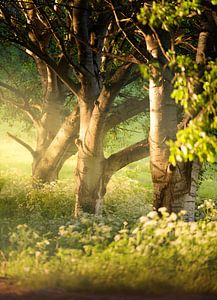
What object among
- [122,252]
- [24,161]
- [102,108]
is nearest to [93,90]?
[102,108]

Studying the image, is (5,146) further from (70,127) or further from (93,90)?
(93,90)

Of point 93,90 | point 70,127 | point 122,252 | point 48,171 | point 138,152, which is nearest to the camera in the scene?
point 122,252

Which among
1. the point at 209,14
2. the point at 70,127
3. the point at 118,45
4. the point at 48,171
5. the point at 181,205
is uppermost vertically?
the point at 118,45

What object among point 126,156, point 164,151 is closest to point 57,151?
point 126,156

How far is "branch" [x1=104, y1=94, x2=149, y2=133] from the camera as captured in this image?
17.6 m

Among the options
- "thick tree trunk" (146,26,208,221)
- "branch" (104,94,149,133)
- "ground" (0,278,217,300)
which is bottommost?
"ground" (0,278,217,300)

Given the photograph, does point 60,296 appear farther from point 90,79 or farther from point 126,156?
point 126,156

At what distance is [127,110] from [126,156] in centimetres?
196

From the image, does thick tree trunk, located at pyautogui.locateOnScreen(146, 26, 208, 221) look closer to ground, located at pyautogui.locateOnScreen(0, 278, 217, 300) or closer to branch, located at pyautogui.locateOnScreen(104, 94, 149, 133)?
ground, located at pyautogui.locateOnScreen(0, 278, 217, 300)

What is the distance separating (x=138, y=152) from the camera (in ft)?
53.8

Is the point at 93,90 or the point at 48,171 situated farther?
the point at 48,171

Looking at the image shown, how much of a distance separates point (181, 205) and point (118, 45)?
6546 millimetres

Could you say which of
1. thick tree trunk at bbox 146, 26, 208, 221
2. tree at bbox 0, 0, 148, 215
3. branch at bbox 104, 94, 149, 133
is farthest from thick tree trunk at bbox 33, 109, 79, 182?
thick tree trunk at bbox 146, 26, 208, 221

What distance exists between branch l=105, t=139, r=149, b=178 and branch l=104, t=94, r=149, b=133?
1.56 metres
